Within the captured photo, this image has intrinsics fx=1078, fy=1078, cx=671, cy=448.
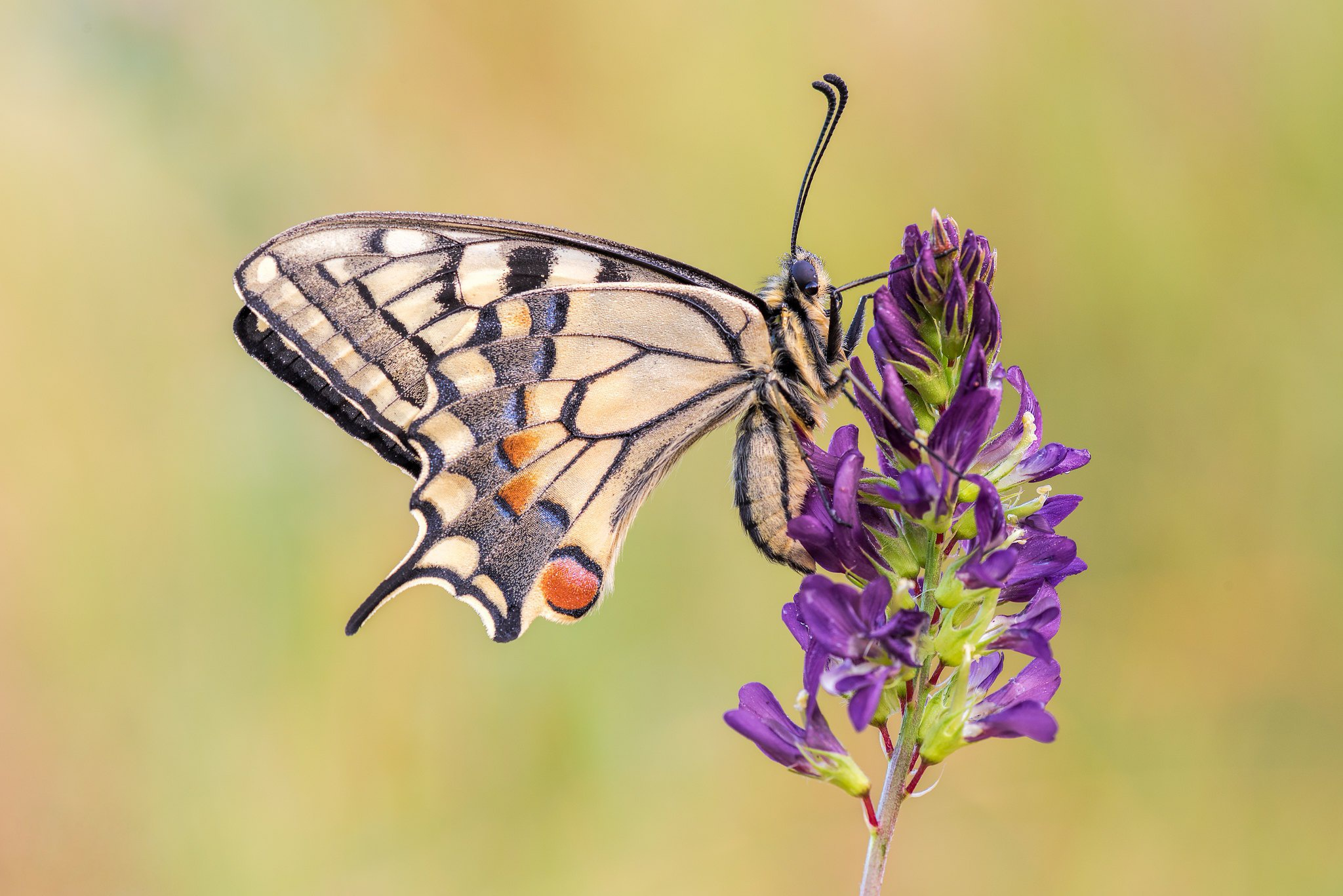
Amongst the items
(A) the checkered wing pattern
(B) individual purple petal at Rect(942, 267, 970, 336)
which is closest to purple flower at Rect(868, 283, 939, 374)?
(B) individual purple petal at Rect(942, 267, 970, 336)

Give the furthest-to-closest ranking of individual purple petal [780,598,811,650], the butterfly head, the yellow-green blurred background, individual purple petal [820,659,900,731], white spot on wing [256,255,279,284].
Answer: the yellow-green blurred background → white spot on wing [256,255,279,284] → the butterfly head → individual purple petal [780,598,811,650] → individual purple petal [820,659,900,731]

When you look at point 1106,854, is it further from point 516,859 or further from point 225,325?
point 225,325

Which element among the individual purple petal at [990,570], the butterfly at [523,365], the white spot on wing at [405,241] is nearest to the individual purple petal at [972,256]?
the individual purple petal at [990,570]

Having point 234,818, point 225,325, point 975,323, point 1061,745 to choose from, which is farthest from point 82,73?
point 1061,745

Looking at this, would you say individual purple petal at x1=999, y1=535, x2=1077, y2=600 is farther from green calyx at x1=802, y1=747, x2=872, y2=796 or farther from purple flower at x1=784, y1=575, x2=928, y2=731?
green calyx at x1=802, y1=747, x2=872, y2=796

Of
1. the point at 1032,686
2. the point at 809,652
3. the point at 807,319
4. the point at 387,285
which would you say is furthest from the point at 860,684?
the point at 387,285

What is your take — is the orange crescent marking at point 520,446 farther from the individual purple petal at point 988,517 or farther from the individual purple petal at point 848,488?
the individual purple petal at point 988,517

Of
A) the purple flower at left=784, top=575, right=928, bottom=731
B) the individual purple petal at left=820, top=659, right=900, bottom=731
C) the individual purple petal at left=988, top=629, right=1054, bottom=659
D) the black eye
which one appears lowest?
the individual purple petal at left=820, top=659, right=900, bottom=731

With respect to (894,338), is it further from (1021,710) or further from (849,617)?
(1021,710)

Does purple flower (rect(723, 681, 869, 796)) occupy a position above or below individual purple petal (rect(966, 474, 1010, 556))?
below
